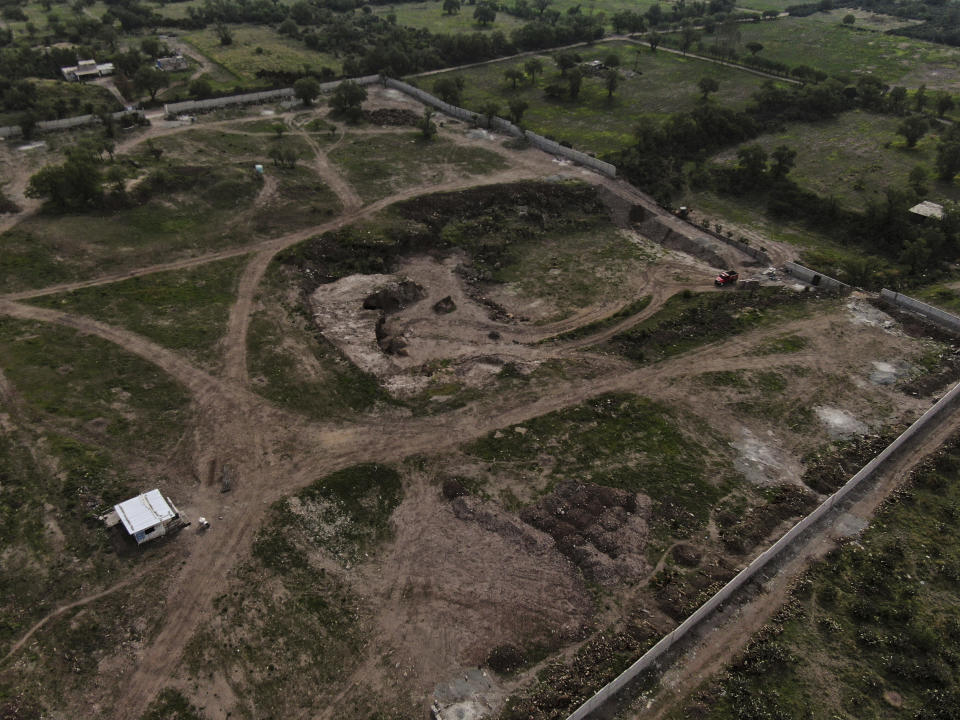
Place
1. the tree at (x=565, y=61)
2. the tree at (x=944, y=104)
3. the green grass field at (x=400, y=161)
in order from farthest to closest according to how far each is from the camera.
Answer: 1. the tree at (x=565, y=61)
2. the tree at (x=944, y=104)
3. the green grass field at (x=400, y=161)

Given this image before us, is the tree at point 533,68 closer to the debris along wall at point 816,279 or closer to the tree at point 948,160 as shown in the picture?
→ the tree at point 948,160

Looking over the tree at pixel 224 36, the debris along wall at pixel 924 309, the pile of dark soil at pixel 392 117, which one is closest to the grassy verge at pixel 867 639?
the debris along wall at pixel 924 309

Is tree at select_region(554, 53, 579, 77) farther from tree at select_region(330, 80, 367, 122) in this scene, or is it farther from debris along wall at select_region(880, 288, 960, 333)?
debris along wall at select_region(880, 288, 960, 333)

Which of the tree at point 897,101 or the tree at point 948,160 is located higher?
the tree at point 897,101

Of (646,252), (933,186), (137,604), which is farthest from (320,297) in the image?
(933,186)

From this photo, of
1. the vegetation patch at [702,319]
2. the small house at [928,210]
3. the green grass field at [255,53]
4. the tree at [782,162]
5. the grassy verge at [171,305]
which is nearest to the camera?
the grassy verge at [171,305]

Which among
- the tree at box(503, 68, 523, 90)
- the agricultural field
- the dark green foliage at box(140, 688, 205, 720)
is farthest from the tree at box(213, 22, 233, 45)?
the dark green foliage at box(140, 688, 205, 720)

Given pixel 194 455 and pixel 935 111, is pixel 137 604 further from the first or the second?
pixel 935 111
